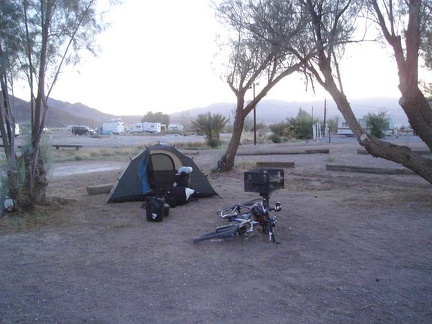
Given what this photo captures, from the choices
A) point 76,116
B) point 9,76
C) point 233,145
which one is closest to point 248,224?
point 9,76

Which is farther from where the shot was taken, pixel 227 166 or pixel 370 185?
pixel 227 166

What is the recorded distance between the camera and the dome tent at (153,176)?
1094cm

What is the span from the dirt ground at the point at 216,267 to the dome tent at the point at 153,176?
0.74 meters

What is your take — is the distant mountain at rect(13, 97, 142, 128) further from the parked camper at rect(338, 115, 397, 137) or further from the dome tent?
the dome tent

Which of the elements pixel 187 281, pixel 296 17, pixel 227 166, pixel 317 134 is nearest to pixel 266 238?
pixel 187 281

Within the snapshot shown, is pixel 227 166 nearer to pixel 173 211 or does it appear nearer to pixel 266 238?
pixel 173 211

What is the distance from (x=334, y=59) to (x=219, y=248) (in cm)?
575

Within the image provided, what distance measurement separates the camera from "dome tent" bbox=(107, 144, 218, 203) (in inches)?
431

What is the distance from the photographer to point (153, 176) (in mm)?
11445

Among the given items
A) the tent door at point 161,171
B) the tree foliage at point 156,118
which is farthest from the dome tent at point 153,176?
the tree foliage at point 156,118

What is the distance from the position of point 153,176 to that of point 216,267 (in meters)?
5.70

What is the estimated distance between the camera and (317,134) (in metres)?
46.8

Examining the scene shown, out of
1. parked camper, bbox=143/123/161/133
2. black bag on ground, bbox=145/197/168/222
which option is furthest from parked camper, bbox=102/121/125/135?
black bag on ground, bbox=145/197/168/222

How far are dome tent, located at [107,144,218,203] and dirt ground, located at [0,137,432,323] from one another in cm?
74
